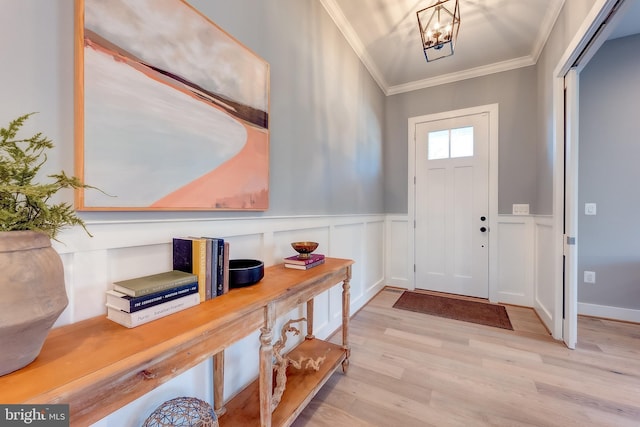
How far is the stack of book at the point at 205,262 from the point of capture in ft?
3.23

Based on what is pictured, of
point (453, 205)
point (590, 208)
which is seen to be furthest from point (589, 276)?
point (453, 205)

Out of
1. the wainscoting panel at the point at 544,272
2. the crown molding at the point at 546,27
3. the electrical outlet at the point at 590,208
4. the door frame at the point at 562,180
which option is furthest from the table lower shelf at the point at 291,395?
the crown molding at the point at 546,27

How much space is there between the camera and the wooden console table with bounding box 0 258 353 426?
53 cm

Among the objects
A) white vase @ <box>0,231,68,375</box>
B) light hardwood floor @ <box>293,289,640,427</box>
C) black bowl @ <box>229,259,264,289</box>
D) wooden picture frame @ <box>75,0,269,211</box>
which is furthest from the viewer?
light hardwood floor @ <box>293,289,640,427</box>

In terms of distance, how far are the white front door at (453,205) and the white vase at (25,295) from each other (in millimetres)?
3466

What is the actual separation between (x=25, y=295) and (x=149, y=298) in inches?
12.3

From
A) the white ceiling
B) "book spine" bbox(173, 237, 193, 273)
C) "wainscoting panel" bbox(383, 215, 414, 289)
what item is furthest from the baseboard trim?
"book spine" bbox(173, 237, 193, 273)

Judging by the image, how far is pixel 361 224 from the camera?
282 cm

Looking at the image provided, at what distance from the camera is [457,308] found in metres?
2.84

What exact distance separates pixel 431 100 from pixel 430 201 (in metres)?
1.29

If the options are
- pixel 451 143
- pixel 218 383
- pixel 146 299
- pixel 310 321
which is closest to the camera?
pixel 146 299

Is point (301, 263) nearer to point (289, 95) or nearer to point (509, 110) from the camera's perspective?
point (289, 95)

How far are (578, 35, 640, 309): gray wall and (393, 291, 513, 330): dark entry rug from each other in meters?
0.87

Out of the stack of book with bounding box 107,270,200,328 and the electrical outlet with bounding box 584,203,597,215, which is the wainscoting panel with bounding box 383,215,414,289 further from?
the stack of book with bounding box 107,270,200,328
